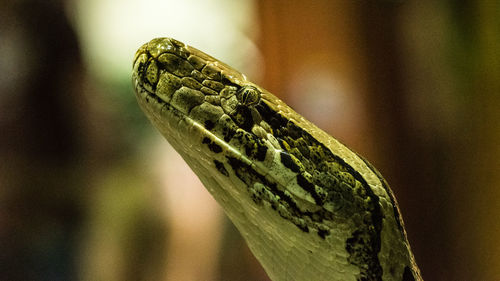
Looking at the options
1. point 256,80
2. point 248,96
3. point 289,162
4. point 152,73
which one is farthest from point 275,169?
point 256,80

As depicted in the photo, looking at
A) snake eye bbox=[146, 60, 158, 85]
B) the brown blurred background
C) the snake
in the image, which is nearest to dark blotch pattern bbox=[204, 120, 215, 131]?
the snake

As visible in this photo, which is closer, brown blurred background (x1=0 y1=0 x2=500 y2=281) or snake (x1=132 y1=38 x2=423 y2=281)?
snake (x1=132 y1=38 x2=423 y2=281)

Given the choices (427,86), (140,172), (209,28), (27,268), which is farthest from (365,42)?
(27,268)

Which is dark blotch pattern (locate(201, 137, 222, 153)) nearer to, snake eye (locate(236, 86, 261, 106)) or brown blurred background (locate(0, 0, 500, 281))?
snake eye (locate(236, 86, 261, 106))

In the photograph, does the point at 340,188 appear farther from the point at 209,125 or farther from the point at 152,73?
the point at 152,73

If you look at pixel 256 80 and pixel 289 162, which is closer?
pixel 289 162

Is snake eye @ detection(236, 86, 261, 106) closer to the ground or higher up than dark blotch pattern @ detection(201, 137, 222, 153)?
higher up
